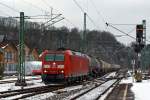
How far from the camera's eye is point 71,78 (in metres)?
39.2

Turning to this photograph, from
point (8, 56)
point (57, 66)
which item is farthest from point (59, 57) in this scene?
point (8, 56)

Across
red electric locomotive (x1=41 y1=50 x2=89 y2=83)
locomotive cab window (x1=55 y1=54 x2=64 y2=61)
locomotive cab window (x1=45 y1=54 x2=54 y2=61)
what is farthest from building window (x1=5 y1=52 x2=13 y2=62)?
locomotive cab window (x1=55 y1=54 x2=64 y2=61)

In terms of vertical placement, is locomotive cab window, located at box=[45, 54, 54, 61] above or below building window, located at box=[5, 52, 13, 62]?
below

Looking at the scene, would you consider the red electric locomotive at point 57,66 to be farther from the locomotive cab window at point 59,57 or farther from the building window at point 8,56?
the building window at point 8,56

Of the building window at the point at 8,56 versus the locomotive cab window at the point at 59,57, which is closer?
the locomotive cab window at the point at 59,57

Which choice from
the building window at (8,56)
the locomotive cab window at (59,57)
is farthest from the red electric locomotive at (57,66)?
the building window at (8,56)

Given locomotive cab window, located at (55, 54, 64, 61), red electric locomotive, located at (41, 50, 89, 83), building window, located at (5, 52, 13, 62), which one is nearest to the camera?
red electric locomotive, located at (41, 50, 89, 83)

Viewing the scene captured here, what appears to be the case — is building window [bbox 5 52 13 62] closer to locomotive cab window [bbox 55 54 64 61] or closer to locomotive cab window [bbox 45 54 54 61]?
locomotive cab window [bbox 45 54 54 61]

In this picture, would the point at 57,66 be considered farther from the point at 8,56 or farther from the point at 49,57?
the point at 8,56

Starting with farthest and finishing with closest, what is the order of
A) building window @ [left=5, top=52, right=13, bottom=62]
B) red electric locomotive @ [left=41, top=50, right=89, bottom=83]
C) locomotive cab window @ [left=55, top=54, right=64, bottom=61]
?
building window @ [left=5, top=52, right=13, bottom=62] → locomotive cab window @ [left=55, top=54, right=64, bottom=61] → red electric locomotive @ [left=41, top=50, right=89, bottom=83]

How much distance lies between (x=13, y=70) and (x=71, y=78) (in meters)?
57.0

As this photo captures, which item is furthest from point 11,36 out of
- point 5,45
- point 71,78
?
point 71,78

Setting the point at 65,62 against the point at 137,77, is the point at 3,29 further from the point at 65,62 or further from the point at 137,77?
the point at 65,62

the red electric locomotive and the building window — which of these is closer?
the red electric locomotive
